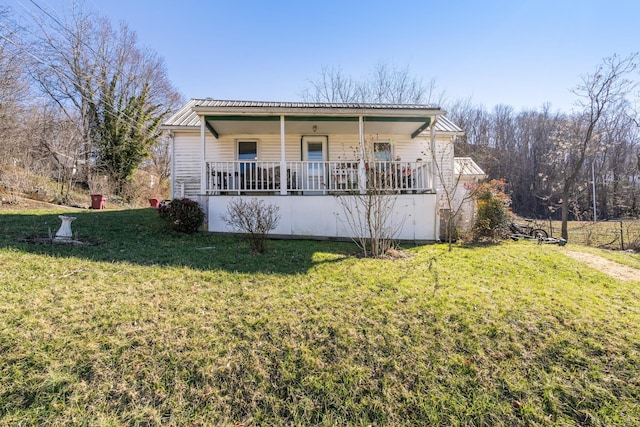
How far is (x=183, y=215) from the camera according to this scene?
23.5ft

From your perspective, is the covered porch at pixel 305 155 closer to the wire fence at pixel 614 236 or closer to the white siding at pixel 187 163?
the white siding at pixel 187 163

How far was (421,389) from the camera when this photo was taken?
2.54 meters

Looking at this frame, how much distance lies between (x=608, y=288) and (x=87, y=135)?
2308 cm

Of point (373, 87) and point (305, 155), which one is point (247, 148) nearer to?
point (305, 155)

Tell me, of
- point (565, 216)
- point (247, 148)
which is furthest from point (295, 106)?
point (565, 216)

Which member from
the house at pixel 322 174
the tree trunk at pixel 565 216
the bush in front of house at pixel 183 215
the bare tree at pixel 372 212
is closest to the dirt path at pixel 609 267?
the house at pixel 322 174

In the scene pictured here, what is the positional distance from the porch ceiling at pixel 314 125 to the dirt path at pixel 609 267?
515 cm

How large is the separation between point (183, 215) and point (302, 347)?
555cm

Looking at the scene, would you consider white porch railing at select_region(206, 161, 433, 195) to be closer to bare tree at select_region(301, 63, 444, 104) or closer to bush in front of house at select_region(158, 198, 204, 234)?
bush in front of house at select_region(158, 198, 204, 234)

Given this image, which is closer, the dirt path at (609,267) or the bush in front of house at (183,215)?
the dirt path at (609,267)

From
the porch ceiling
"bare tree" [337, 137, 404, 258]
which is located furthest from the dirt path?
the porch ceiling

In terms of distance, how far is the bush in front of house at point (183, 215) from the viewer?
23.6 ft

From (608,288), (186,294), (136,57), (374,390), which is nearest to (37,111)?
(136,57)

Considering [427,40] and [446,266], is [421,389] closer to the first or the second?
[446,266]
